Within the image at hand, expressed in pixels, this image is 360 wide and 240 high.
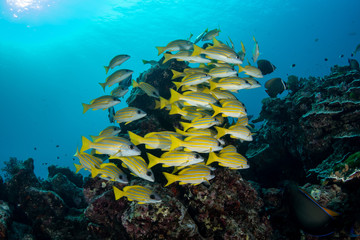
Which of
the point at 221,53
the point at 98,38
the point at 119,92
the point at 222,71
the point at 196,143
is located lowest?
the point at 196,143

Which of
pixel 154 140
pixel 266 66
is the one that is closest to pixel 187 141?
pixel 154 140

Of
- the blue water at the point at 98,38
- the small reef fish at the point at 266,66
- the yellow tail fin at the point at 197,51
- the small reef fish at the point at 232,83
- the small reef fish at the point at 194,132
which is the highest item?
the blue water at the point at 98,38

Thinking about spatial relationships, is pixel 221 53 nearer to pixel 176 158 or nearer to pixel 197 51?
pixel 197 51

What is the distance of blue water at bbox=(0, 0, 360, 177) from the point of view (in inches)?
1622

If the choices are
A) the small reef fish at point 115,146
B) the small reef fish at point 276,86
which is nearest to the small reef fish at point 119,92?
the small reef fish at point 115,146

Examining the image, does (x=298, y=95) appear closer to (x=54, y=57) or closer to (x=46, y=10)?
(x=46, y=10)

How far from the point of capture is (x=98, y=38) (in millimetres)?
50688

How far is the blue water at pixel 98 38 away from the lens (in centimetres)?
4119

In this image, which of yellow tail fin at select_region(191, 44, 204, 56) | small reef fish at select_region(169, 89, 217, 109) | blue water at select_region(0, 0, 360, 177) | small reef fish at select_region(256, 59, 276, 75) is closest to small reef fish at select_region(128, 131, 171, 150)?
small reef fish at select_region(169, 89, 217, 109)

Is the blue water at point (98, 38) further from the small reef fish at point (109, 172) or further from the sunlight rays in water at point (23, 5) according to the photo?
the small reef fish at point (109, 172)

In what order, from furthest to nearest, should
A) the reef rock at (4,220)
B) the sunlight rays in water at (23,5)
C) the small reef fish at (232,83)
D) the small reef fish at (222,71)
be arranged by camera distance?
the sunlight rays in water at (23,5) < the reef rock at (4,220) < the small reef fish at (222,71) < the small reef fish at (232,83)

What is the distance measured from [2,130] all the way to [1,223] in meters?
105

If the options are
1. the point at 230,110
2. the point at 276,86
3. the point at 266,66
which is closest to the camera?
the point at 230,110

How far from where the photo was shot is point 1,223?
489 centimetres
